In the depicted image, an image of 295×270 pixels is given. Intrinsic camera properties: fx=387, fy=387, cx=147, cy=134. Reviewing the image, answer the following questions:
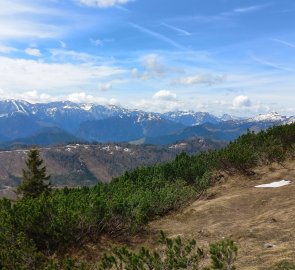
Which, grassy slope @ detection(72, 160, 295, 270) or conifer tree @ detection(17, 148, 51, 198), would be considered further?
conifer tree @ detection(17, 148, 51, 198)

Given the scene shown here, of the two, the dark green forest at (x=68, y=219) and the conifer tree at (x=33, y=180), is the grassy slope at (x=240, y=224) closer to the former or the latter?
the dark green forest at (x=68, y=219)

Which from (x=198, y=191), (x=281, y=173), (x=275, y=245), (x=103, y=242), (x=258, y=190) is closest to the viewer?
(x=275, y=245)

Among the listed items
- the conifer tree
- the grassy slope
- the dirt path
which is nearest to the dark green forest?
the grassy slope

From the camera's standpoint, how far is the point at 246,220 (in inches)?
878

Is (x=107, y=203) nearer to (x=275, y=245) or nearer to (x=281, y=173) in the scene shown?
(x=275, y=245)

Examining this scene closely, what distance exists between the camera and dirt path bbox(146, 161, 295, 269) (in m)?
15.6

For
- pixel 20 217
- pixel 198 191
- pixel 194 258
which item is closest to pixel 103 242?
pixel 20 217

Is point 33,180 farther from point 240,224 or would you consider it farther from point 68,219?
point 240,224

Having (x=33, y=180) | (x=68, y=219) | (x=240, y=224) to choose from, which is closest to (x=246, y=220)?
(x=240, y=224)

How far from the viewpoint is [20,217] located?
62.2 feet

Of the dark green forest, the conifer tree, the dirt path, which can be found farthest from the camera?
the conifer tree

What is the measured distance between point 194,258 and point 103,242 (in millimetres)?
10655

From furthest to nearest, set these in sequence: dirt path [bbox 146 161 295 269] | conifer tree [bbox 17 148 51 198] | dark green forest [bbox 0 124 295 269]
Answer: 1. conifer tree [bbox 17 148 51 198]
2. dirt path [bbox 146 161 295 269]
3. dark green forest [bbox 0 124 295 269]

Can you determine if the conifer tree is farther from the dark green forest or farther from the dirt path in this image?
the dirt path
